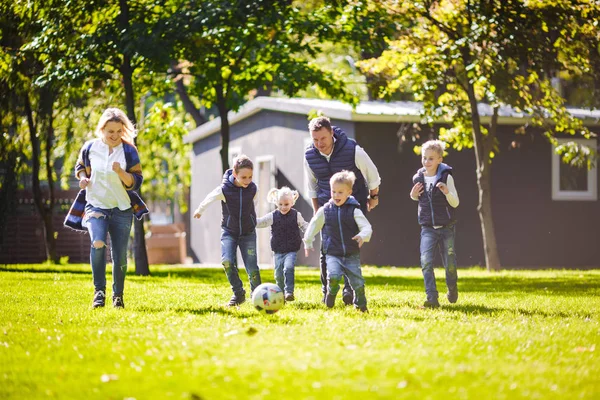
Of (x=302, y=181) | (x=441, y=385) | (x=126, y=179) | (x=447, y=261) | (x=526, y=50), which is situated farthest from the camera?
(x=302, y=181)

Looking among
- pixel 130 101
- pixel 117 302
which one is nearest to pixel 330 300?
pixel 117 302

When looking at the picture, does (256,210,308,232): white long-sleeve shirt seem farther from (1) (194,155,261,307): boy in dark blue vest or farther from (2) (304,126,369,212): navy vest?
(2) (304,126,369,212): navy vest

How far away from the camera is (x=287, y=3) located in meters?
17.7

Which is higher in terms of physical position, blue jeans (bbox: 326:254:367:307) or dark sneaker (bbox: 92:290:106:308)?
blue jeans (bbox: 326:254:367:307)

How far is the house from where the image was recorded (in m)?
21.7

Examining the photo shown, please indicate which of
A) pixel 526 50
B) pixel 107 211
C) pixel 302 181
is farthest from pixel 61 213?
pixel 107 211

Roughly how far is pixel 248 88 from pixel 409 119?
4.22 metres

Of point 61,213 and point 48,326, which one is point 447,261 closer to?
point 48,326

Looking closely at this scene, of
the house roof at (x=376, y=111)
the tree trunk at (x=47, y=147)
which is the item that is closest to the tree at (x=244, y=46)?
the house roof at (x=376, y=111)

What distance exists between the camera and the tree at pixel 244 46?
16219mm

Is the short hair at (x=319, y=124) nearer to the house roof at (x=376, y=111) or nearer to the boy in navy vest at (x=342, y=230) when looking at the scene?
the boy in navy vest at (x=342, y=230)

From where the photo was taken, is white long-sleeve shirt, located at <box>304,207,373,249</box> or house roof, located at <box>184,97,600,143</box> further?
house roof, located at <box>184,97,600,143</box>

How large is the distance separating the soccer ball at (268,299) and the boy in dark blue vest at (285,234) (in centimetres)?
182

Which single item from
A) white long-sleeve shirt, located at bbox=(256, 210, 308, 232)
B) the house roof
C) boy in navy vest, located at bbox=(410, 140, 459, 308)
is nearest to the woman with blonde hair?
white long-sleeve shirt, located at bbox=(256, 210, 308, 232)
